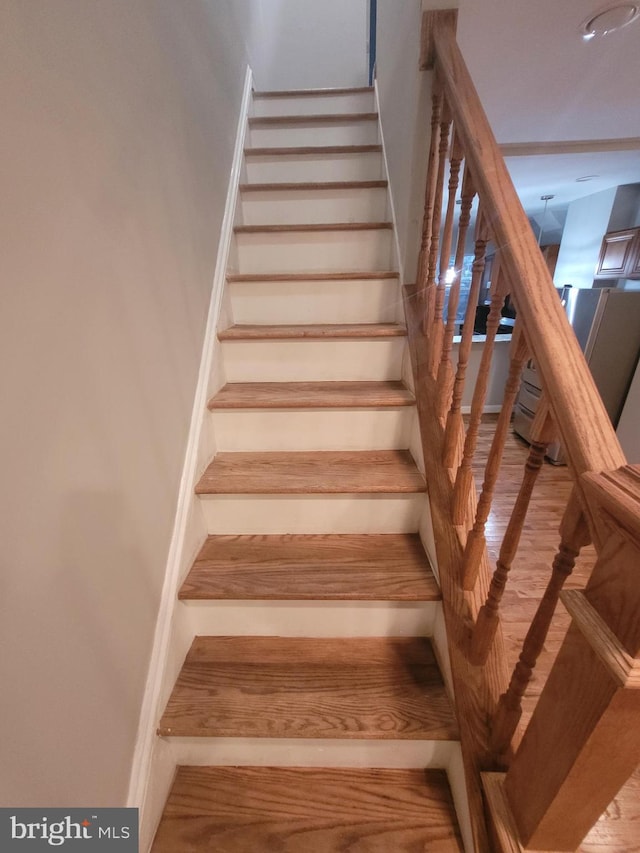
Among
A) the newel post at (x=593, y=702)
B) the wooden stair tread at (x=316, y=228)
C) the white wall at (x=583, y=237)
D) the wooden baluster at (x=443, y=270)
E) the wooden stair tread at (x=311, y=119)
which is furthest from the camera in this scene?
the white wall at (x=583, y=237)

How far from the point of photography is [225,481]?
1131 mm

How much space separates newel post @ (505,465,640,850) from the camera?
0.42 m

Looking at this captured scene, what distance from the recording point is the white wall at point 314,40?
8.93 feet

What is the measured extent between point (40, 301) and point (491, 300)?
31.1 inches

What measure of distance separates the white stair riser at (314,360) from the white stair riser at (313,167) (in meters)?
1.15

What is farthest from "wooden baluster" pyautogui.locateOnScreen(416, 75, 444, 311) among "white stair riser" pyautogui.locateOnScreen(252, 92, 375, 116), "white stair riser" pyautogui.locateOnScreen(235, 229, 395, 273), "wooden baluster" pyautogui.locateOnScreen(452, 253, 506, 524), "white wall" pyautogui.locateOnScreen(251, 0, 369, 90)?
"white wall" pyautogui.locateOnScreen(251, 0, 369, 90)

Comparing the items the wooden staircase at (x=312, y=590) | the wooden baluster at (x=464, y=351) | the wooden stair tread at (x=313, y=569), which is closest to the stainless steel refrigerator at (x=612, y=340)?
the wooden staircase at (x=312, y=590)

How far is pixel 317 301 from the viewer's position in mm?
1532

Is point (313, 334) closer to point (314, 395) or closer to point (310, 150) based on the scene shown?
point (314, 395)

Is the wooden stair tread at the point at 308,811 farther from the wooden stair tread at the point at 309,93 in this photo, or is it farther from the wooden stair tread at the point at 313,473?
the wooden stair tread at the point at 309,93

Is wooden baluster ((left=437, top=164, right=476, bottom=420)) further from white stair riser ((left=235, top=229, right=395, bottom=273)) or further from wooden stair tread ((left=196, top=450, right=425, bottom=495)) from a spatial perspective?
Result: white stair riser ((left=235, top=229, right=395, bottom=273))

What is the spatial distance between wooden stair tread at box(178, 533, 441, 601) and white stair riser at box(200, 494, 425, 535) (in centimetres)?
3

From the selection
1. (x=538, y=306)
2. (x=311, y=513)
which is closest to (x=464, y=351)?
(x=538, y=306)

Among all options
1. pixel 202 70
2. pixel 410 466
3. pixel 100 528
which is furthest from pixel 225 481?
pixel 202 70
